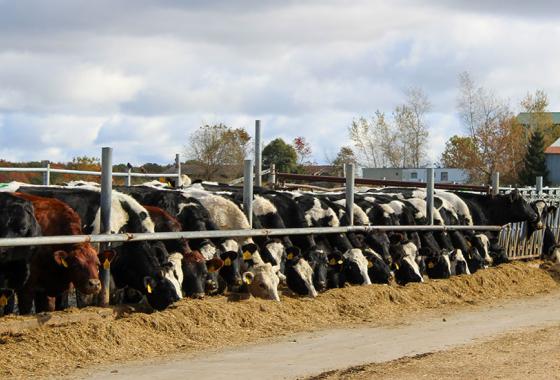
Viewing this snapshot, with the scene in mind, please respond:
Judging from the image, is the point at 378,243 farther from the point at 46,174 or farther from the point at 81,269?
the point at 81,269

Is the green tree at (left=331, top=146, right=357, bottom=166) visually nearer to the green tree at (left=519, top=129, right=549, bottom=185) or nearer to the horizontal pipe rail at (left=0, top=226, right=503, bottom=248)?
the green tree at (left=519, top=129, right=549, bottom=185)

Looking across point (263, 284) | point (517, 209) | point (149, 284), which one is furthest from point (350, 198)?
point (517, 209)

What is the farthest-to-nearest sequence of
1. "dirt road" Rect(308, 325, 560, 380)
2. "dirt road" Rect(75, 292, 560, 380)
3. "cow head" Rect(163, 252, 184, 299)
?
"cow head" Rect(163, 252, 184, 299), "dirt road" Rect(75, 292, 560, 380), "dirt road" Rect(308, 325, 560, 380)

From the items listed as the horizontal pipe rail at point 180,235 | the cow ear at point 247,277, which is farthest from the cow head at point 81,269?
the cow ear at point 247,277

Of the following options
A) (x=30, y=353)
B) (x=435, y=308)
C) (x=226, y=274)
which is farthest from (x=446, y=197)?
(x=30, y=353)

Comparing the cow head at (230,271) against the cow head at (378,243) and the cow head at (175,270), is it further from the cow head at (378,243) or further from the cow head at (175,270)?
the cow head at (378,243)

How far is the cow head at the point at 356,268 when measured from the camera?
47.8 ft

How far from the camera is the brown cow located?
10461 mm

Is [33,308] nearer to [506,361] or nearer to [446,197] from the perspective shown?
[506,361]

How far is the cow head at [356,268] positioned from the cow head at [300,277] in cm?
103

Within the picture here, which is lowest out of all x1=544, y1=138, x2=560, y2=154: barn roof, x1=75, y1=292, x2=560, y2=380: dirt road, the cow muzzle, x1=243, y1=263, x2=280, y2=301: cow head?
x1=75, y1=292, x2=560, y2=380: dirt road

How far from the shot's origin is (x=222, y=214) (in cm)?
1412

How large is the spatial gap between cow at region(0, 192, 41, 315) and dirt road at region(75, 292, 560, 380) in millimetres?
2148

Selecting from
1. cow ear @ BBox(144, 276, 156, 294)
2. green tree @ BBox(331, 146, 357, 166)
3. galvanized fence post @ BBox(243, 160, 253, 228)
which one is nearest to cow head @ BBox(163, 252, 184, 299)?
cow ear @ BBox(144, 276, 156, 294)
